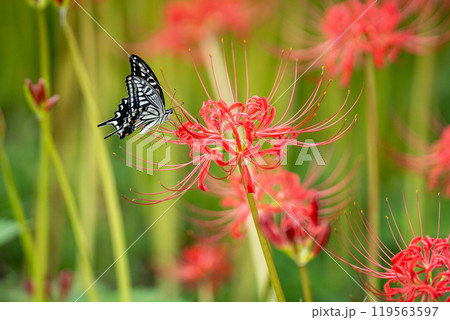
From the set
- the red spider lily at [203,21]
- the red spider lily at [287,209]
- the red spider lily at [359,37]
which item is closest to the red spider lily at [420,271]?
the red spider lily at [287,209]

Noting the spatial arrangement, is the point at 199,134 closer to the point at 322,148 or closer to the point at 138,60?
the point at 138,60

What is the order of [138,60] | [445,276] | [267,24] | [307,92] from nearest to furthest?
[445,276] → [138,60] → [307,92] → [267,24]

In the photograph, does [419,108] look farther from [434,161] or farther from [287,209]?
[287,209]

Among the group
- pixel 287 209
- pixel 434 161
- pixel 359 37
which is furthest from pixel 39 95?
pixel 434 161

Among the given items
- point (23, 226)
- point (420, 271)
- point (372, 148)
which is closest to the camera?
point (420, 271)

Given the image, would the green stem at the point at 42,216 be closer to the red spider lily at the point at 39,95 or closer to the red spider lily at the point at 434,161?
the red spider lily at the point at 39,95

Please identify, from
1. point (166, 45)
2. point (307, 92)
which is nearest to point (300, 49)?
point (307, 92)
